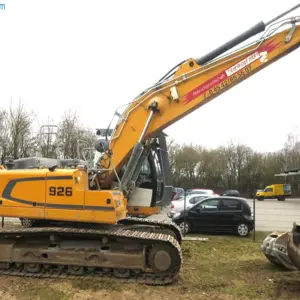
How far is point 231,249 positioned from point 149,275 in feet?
14.1

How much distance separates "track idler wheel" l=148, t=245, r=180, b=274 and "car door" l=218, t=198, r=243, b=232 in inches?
295

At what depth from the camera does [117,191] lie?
24.2 ft

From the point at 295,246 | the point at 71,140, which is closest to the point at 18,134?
the point at 71,140

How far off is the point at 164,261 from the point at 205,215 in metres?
7.50

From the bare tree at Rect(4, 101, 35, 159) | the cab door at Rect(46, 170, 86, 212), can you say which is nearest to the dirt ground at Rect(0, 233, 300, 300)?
the cab door at Rect(46, 170, 86, 212)

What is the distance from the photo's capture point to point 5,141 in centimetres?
3747

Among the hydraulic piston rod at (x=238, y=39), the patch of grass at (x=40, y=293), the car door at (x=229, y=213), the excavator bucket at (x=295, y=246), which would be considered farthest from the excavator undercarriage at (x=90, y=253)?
the car door at (x=229, y=213)

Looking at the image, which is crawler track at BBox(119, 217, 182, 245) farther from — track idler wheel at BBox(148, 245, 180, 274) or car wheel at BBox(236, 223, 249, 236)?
car wheel at BBox(236, 223, 249, 236)

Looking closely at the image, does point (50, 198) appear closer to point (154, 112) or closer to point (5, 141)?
point (154, 112)

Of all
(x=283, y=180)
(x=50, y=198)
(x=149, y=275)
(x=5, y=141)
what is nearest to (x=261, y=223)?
(x=149, y=275)

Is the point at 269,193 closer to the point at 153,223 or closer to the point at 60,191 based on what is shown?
the point at 153,223

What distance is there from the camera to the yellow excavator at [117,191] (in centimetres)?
713

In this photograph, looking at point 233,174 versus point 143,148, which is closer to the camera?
point 143,148

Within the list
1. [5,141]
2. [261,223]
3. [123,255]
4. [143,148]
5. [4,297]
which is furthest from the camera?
[5,141]
